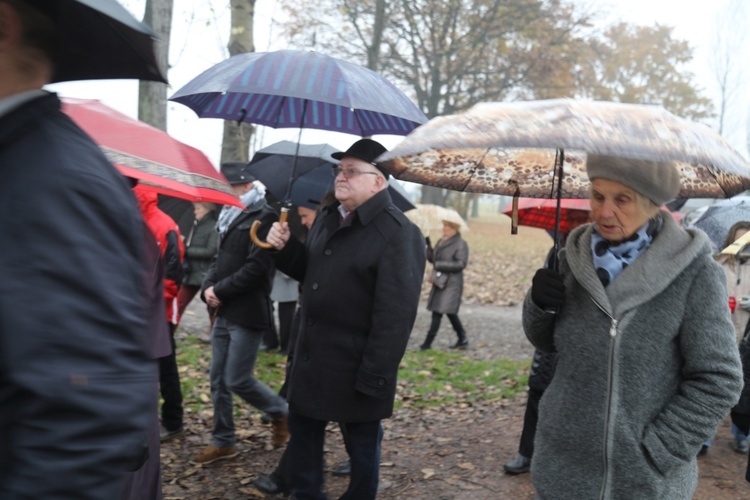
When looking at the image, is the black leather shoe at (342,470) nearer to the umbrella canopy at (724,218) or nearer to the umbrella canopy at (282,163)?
the umbrella canopy at (282,163)

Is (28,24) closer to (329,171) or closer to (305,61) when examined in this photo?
(305,61)

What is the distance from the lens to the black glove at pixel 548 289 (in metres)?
2.64

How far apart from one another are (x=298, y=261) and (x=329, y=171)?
2832 mm

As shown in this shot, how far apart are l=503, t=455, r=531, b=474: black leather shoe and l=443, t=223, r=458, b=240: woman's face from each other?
5671mm

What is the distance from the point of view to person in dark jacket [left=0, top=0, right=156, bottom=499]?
119 centimetres

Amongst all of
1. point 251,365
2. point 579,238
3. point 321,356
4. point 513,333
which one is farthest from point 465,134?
point 513,333

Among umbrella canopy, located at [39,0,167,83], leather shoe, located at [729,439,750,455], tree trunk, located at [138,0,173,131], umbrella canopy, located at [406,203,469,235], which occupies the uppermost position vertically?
tree trunk, located at [138,0,173,131]

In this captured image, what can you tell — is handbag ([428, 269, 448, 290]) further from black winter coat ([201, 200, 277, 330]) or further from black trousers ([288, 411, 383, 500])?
black trousers ([288, 411, 383, 500])

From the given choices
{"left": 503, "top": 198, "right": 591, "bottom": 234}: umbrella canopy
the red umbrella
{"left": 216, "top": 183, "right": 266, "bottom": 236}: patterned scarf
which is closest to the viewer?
the red umbrella

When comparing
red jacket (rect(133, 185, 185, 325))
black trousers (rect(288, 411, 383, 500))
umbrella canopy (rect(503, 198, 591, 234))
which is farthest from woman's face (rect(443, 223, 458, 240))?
black trousers (rect(288, 411, 383, 500))

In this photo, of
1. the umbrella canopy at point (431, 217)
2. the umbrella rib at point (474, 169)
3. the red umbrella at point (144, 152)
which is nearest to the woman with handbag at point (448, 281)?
the umbrella canopy at point (431, 217)

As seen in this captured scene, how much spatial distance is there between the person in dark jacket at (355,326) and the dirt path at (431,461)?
107 centimetres

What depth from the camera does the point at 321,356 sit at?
3.92 meters

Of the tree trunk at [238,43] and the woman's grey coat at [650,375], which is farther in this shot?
the tree trunk at [238,43]
